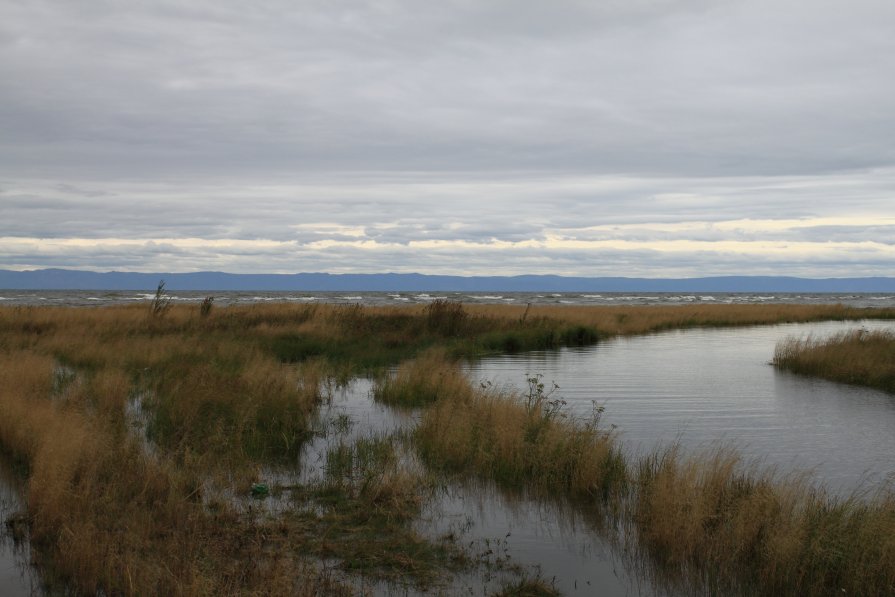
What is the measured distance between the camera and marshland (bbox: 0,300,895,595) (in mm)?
7125

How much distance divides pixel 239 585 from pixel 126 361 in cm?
1508

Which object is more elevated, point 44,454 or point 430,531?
point 44,454

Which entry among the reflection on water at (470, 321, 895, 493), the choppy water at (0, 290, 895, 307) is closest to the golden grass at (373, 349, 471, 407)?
the reflection on water at (470, 321, 895, 493)

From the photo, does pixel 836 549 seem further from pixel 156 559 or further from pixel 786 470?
pixel 156 559

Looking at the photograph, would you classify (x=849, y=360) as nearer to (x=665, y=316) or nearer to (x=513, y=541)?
(x=513, y=541)

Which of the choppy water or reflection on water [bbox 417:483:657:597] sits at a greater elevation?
the choppy water

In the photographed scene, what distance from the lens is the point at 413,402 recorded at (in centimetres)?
1683

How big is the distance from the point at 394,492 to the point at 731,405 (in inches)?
432

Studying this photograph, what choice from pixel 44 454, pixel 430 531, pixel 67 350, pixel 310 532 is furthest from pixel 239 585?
pixel 67 350

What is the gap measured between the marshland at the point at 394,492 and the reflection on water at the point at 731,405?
0.17 m

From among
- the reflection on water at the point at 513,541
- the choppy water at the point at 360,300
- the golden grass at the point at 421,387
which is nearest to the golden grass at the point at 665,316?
the golden grass at the point at 421,387

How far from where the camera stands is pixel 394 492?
9.45 meters

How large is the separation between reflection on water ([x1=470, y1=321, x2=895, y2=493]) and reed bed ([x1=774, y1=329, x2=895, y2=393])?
71cm

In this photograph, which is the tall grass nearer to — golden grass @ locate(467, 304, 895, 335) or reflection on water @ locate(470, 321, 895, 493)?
reflection on water @ locate(470, 321, 895, 493)
